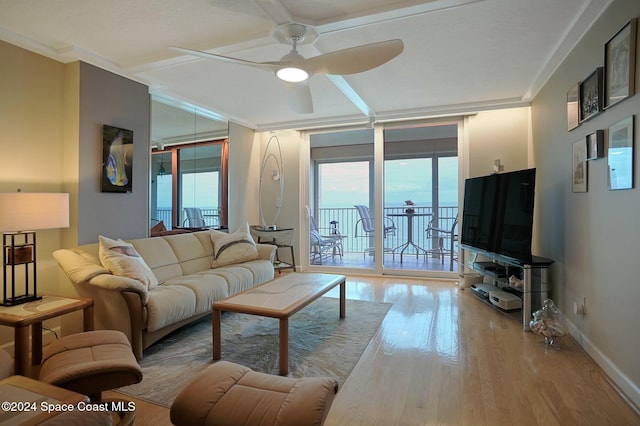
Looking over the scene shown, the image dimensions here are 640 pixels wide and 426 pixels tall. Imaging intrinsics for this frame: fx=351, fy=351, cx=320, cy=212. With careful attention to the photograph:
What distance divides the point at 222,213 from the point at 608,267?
172 inches

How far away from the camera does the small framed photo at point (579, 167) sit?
2648mm

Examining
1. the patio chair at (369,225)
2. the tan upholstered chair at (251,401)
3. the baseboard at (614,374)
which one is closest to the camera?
the tan upholstered chair at (251,401)

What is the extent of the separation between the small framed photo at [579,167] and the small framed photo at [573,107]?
17 cm

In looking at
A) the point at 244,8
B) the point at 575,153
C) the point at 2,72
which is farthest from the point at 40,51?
the point at 575,153

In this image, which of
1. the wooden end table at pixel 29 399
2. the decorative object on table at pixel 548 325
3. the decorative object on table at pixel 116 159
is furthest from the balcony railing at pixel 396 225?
the wooden end table at pixel 29 399

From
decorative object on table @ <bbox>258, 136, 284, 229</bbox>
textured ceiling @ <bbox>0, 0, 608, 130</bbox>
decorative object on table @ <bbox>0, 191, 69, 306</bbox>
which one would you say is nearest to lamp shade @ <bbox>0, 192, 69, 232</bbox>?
decorative object on table @ <bbox>0, 191, 69, 306</bbox>

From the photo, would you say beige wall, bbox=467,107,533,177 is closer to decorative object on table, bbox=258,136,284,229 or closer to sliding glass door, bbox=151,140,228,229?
decorative object on table, bbox=258,136,284,229

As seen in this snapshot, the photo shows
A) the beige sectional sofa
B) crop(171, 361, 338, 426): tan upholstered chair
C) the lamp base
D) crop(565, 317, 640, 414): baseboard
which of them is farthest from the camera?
the beige sectional sofa

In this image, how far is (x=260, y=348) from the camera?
2.69 m

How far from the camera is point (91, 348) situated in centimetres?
183

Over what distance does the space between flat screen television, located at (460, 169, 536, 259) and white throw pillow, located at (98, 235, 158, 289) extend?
10.7 feet

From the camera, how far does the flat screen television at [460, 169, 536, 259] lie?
3.27 meters

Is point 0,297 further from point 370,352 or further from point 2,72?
point 370,352

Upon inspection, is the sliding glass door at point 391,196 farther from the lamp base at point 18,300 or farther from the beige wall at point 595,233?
the lamp base at point 18,300
